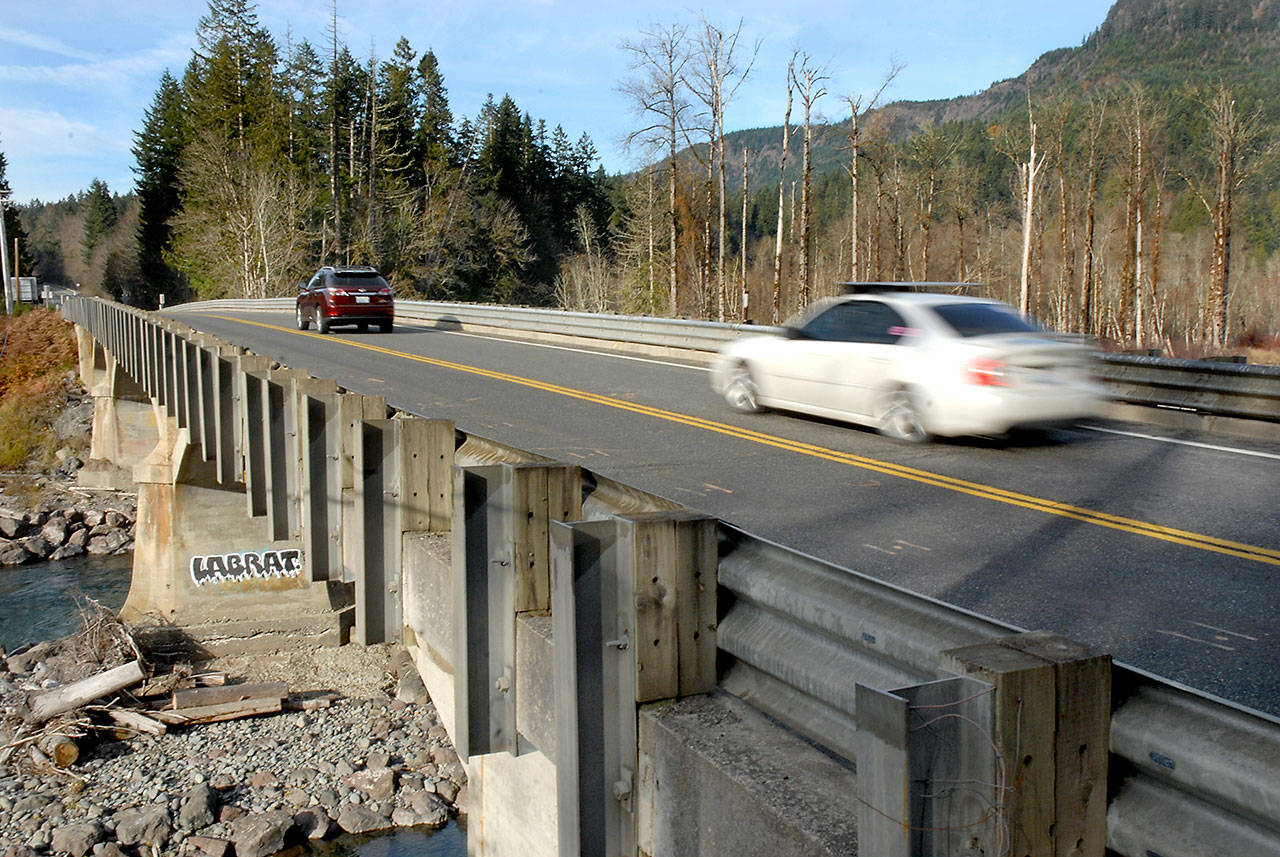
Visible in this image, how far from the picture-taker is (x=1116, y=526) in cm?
720

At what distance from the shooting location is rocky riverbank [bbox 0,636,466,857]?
14.0m

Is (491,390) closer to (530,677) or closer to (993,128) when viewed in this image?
(530,677)

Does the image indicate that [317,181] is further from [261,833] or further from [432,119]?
[261,833]

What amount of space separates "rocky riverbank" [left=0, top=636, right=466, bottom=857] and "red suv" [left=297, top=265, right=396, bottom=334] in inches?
432

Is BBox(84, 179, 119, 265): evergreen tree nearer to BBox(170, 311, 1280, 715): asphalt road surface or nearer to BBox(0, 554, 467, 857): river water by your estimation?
BBox(0, 554, 467, 857): river water

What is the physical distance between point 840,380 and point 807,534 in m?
4.53

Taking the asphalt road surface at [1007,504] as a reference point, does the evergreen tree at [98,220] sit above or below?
above

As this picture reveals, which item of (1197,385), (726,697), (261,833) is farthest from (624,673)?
(261,833)

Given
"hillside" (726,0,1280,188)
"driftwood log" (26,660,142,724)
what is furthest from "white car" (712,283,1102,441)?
"hillside" (726,0,1280,188)

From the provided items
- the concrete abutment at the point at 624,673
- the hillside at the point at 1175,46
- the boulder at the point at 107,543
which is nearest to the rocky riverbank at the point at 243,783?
the concrete abutment at the point at 624,673

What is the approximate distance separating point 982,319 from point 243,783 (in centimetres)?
1199

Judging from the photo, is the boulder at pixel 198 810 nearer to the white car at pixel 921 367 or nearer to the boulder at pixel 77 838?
the boulder at pixel 77 838

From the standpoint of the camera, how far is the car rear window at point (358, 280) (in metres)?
27.7

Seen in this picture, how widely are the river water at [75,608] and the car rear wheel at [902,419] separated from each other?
8003mm
